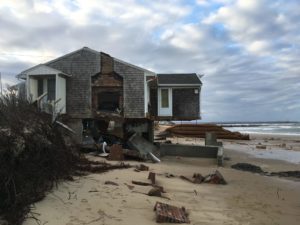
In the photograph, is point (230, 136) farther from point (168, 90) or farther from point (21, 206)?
point (21, 206)

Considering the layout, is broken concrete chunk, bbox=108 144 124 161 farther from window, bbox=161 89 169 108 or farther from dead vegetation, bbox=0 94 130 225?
window, bbox=161 89 169 108

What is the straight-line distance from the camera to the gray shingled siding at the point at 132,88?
25156mm

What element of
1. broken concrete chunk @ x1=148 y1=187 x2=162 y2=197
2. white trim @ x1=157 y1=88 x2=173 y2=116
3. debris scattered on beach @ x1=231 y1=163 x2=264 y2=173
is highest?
white trim @ x1=157 y1=88 x2=173 y2=116

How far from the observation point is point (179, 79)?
1236 inches

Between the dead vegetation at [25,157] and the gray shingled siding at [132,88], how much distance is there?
1491 centimetres

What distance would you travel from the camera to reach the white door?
30.3 metres

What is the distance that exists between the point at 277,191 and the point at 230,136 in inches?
1388

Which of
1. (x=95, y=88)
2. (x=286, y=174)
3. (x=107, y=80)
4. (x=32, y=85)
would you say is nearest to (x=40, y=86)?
(x=32, y=85)

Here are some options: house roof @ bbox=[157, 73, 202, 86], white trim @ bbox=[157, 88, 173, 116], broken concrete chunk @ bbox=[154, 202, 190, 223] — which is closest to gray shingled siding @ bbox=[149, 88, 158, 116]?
white trim @ bbox=[157, 88, 173, 116]

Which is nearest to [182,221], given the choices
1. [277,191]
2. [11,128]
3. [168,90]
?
[11,128]

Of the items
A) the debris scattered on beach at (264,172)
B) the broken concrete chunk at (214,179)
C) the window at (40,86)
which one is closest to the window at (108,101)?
the window at (40,86)

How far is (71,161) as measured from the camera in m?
11.3

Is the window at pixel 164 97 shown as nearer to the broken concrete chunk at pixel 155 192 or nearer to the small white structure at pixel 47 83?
the small white structure at pixel 47 83

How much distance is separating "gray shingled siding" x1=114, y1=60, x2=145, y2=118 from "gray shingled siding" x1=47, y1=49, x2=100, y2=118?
153 centimetres
